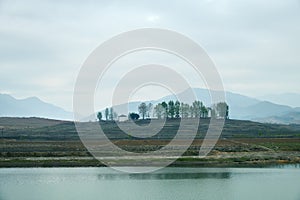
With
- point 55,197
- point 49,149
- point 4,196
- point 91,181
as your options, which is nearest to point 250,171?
point 91,181

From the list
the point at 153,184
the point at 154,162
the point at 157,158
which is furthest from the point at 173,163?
the point at 153,184

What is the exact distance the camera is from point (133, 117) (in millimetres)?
129750

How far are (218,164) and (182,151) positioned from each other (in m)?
11.4

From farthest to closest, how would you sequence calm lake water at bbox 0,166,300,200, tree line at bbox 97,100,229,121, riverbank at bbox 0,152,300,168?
tree line at bbox 97,100,229,121 → riverbank at bbox 0,152,300,168 → calm lake water at bbox 0,166,300,200

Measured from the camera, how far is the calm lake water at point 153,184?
3083 cm

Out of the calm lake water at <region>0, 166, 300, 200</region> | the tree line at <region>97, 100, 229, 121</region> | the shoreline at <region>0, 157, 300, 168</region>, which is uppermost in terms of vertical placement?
the tree line at <region>97, 100, 229, 121</region>

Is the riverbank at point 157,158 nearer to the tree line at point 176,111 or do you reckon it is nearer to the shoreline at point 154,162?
the shoreline at point 154,162

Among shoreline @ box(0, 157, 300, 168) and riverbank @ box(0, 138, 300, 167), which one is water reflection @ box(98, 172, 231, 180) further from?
riverbank @ box(0, 138, 300, 167)

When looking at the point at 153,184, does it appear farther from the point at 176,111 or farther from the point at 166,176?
the point at 176,111

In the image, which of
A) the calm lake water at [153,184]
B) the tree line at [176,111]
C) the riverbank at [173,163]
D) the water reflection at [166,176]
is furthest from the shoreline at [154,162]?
the tree line at [176,111]

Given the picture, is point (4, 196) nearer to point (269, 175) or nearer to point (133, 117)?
point (269, 175)

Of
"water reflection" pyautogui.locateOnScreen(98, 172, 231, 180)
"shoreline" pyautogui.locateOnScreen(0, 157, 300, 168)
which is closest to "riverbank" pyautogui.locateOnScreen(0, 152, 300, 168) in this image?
"shoreline" pyautogui.locateOnScreen(0, 157, 300, 168)

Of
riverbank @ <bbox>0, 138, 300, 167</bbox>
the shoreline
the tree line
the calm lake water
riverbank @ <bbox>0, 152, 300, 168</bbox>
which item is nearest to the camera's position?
the calm lake water

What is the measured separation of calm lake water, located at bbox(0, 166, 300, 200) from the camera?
30.8 meters
